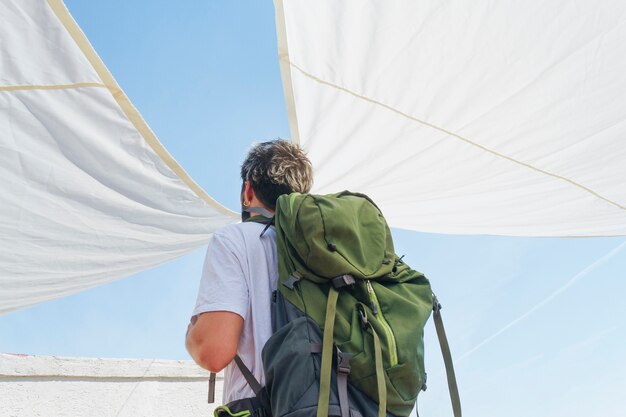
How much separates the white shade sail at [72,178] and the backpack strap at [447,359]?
1.22 m

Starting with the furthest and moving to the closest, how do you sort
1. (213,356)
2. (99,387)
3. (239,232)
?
(99,387), (239,232), (213,356)

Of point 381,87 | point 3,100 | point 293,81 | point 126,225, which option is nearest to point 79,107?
point 3,100

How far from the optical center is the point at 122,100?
227 centimetres

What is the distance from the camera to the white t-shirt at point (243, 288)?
4.77 feet

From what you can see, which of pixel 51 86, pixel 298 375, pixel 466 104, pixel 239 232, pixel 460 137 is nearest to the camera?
pixel 298 375

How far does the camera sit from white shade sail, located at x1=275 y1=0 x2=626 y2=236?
235 cm

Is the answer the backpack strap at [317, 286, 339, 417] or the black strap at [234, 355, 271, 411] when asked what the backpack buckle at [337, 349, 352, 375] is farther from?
the black strap at [234, 355, 271, 411]

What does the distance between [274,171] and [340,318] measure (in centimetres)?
52

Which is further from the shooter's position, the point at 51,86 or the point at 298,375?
the point at 51,86

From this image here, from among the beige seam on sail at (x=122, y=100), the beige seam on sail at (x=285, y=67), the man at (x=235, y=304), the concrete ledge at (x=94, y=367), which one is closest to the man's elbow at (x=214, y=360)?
the man at (x=235, y=304)

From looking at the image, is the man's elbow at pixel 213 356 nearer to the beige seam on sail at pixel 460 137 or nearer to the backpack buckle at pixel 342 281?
the backpack buckle at pixel 342 281

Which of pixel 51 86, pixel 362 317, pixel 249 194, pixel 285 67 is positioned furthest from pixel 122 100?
pixel 362 317

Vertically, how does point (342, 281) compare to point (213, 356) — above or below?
above

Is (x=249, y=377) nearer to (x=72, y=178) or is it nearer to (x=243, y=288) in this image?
(x=243, y=288)
